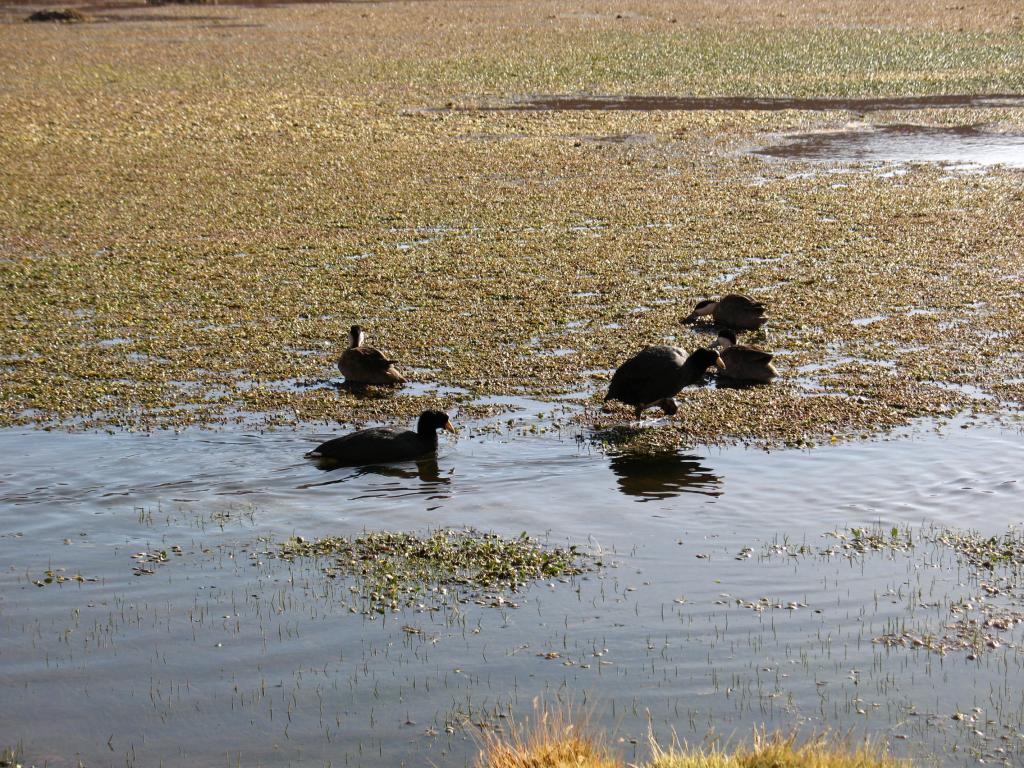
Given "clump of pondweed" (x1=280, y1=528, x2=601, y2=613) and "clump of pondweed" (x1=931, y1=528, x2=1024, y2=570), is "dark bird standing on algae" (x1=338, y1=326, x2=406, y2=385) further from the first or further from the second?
"clump of pondweed" (x1=931, y1=528, x2=1024, y2=570)

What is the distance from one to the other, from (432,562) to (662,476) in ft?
8.56

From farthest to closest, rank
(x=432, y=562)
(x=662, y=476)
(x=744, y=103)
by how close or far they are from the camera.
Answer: (x=744, y=103) → (x=662, y=476) → (x=432, y=562)

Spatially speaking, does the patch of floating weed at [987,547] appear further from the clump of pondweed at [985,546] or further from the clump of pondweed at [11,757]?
the clump of pondweed at [11,757]

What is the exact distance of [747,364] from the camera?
12820mm

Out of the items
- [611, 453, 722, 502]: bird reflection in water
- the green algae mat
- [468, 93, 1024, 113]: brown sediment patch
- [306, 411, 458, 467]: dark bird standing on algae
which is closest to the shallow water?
[611, 453, 722, 502]: bird reflection in water

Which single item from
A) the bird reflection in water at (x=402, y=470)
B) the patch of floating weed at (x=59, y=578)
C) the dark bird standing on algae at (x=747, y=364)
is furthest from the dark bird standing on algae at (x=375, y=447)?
the dark bird standing on algae at (x=747, y=364)

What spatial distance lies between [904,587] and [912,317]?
7266 millimetres

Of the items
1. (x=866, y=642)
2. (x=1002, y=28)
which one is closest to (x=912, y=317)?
(x=866, y=642)

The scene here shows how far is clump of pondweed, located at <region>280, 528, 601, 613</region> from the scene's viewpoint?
28.2 ft

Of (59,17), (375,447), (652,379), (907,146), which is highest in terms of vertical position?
(59,17)

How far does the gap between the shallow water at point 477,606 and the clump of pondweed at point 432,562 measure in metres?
0.20

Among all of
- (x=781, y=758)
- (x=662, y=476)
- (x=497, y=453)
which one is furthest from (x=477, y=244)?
(x=781, y=758)

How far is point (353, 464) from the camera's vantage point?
1094cm

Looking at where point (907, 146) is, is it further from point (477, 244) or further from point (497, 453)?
point (497, 453)
